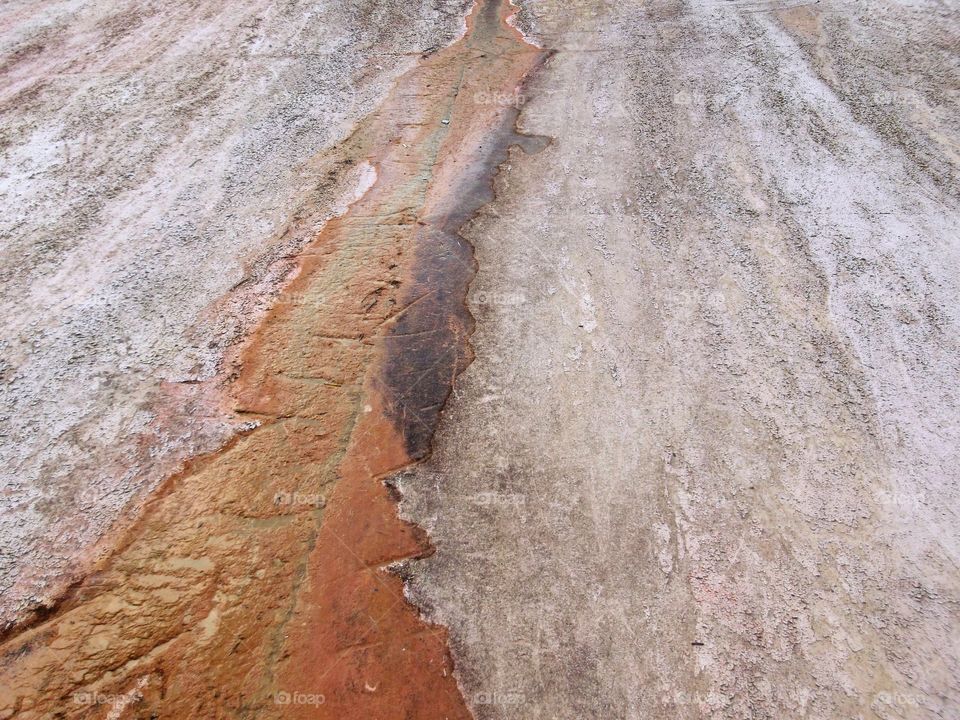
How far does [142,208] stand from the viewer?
5297 mm

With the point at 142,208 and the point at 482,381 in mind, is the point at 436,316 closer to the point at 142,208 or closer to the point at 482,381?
the point at 482,381

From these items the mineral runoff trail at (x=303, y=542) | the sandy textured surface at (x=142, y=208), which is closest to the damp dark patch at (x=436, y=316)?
the mineral runoff trail at (x=303, y=542)

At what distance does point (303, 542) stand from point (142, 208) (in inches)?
143

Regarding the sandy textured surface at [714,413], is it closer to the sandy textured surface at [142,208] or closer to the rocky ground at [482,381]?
the rocky ground at [482,381]

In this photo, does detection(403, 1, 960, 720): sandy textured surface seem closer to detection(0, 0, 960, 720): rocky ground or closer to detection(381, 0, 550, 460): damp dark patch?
detection(0, 0, 960, 720): rocky ground

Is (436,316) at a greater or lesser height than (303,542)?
greater

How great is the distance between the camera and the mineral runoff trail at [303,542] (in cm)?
304

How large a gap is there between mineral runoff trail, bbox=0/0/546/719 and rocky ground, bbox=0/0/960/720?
2 centimetres

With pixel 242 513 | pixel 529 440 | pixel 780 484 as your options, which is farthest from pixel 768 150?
pixel 242 513

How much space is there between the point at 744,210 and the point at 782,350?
5.14 ft

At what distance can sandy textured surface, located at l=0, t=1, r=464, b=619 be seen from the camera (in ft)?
12.6

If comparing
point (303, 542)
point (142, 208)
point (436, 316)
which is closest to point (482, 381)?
point (436, 316)

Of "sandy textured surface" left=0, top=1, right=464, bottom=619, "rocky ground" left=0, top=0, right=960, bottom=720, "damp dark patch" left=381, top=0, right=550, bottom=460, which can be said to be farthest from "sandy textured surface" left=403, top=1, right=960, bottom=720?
"sandy textured surface" left=0, top=1, right=464, bottom=619

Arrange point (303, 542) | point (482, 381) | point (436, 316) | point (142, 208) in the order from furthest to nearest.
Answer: point (142, 208) → point (436, 316) → point (482, 381) → point (303, 542)
